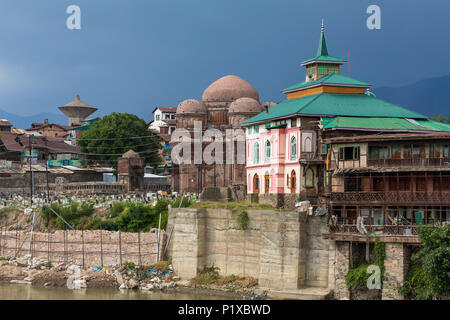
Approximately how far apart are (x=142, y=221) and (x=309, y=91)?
14.7m

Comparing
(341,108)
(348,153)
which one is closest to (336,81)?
(341,108)

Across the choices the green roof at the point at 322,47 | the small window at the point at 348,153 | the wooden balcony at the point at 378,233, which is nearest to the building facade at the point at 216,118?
the green roof at the point at 322,47

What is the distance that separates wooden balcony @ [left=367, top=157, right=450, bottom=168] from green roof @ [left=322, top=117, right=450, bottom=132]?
4.37 meters

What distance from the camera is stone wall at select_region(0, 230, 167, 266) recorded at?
53.8m

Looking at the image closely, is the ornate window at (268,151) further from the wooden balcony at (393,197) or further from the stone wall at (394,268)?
the stone wall at (394,268)

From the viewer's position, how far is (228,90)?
265ft

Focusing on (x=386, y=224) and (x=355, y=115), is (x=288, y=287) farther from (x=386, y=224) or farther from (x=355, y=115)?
(x=355, y=115)

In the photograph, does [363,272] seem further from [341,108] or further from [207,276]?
[341,108]

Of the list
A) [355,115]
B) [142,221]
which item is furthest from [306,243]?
[142,221]

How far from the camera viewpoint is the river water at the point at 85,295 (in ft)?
154

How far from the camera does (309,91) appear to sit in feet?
191

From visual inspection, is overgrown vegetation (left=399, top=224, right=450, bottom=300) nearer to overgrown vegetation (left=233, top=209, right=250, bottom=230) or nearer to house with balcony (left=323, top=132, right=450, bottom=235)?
house with balcony (left=323, top=132, right=450, bottom=235)

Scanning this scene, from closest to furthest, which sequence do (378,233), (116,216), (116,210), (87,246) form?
(378,233) → (87,246) → (116,216) → (116,210)

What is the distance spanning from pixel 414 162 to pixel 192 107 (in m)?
35.8
